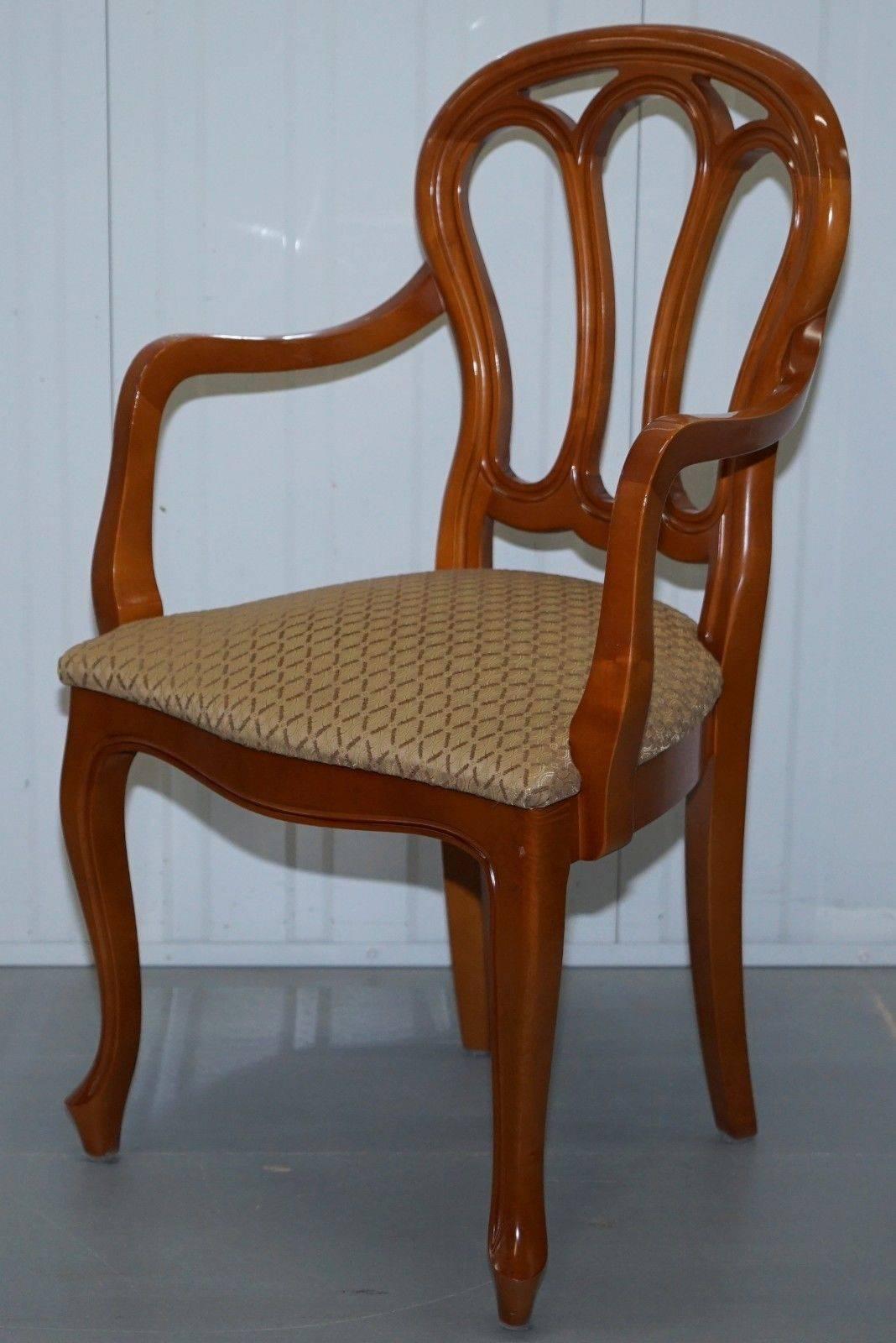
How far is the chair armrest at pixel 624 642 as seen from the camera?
1.06 meters

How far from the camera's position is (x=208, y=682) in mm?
1201

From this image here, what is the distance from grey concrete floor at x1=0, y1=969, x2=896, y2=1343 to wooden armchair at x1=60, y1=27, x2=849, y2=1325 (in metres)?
0.08

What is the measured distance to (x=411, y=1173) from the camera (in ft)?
4.63

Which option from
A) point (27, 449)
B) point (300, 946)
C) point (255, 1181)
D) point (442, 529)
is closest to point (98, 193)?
point (27, 449)

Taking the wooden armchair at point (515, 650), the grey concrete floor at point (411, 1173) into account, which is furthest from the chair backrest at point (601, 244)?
the grey concrete floor at point (411, 1173)

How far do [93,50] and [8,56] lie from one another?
0.10 m

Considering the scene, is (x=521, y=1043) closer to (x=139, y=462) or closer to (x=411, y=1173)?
(x=411, y=1173)

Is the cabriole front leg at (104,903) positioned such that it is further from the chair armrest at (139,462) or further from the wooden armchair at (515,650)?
the chair armrest at (139,462)

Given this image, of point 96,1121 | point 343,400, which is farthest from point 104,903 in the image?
point 343,400

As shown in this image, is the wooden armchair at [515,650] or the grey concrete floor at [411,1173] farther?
the grey concrete floor at [411,1173]

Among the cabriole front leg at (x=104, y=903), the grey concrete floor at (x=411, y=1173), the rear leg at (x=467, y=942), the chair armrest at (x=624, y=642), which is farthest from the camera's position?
the rear leg at (x=467, y=942)

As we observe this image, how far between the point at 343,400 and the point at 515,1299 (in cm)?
104

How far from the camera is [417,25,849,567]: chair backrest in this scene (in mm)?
1287

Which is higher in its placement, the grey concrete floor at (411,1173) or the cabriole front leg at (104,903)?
the cabriole front leg at (104,903)
